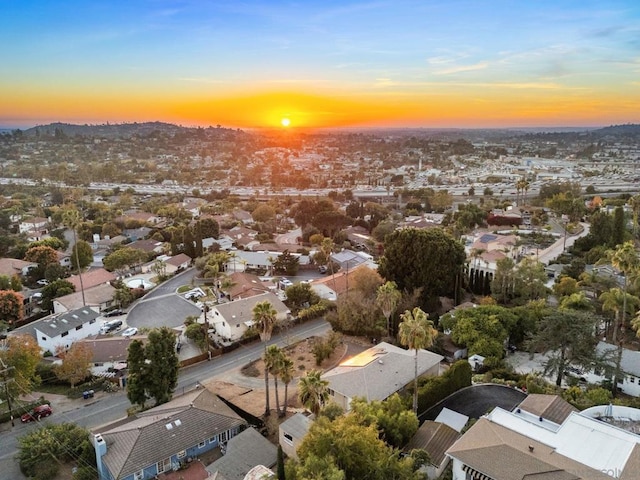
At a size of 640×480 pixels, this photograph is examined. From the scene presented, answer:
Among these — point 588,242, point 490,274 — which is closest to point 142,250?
point 490,274

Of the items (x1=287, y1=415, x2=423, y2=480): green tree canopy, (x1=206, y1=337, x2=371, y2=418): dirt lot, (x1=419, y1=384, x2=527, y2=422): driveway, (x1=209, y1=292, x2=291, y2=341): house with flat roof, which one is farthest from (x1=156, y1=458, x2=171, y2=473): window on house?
(x1=209, y1=292, x2=291, y2=341): house with flat roof

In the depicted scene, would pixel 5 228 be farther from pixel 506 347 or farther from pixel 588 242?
pixel 588 242

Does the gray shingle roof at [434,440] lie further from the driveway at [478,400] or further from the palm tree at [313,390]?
the palm tree at [313,390]

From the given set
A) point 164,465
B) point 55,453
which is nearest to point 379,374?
point 164,465

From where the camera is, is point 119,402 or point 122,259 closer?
point 119,402

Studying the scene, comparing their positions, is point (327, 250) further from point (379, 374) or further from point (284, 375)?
point (284, 375)

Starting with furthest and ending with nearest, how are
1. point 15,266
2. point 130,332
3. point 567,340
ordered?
point 15,266 < point 130,332 < point 567,340
